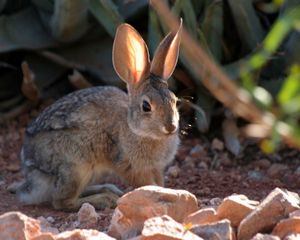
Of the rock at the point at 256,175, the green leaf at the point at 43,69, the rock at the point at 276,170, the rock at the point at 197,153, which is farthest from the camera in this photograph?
the green leaf at the point at 43,69

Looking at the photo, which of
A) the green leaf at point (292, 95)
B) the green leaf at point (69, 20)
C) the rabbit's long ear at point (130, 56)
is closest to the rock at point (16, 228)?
the rabbit's long ear at point (130, 56)

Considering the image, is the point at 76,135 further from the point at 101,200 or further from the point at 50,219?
the point at 50,219

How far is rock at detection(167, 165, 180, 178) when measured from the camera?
20.9 feet

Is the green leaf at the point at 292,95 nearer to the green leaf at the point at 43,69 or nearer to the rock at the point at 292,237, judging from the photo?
the rock at the point at 292,237

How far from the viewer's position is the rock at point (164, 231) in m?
3.35

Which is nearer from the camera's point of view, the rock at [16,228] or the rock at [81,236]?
the rock at [81,236]

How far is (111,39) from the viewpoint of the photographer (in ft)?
24.3

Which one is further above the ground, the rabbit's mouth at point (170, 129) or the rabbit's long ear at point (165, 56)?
the rabbit's long ear at point (165, 56)

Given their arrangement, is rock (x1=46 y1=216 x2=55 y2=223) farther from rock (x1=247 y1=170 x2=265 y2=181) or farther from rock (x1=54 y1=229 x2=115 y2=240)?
rock (x1=247 y1=170 x2=265 y2=181)

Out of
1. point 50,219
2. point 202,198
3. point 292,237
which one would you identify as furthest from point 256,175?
point 292,237

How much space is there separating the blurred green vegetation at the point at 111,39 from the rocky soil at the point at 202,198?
33cm

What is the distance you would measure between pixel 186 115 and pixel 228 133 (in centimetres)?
45

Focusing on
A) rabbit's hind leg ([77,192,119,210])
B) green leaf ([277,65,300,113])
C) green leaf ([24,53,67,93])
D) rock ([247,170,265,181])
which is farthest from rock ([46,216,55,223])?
green leaf ([277,65,300,113])

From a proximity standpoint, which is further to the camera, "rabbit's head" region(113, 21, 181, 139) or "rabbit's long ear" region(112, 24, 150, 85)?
"rabbit's long ear" region(112, 24, 150, 85)
